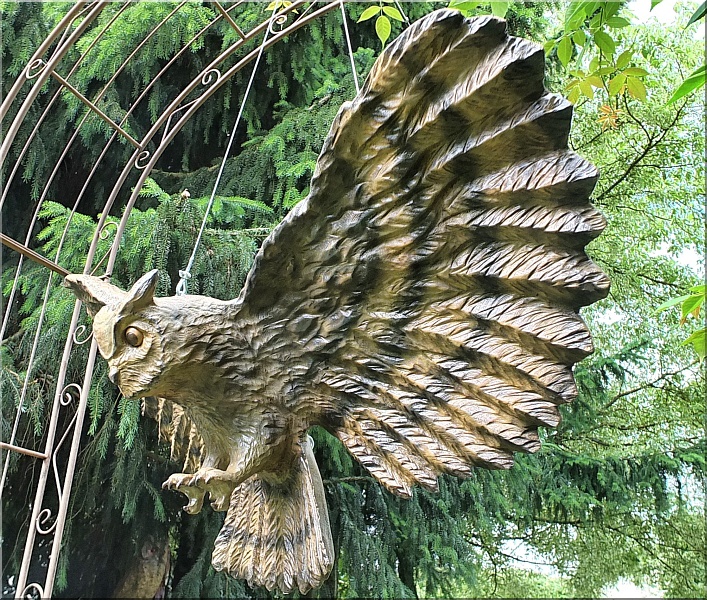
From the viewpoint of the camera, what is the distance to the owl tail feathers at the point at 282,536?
2.88ft

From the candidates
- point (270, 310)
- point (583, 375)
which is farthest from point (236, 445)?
point (583, 375)

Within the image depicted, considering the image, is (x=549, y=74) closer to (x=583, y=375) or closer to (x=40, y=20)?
(x=583, y=375)

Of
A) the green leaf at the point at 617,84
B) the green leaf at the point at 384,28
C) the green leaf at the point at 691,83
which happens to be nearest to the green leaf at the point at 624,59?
the green leaf at the point at 617,84

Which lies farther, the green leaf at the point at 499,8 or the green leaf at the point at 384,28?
the green leaf at the point at 384,28

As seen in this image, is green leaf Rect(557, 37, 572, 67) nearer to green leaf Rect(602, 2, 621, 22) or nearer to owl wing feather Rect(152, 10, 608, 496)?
green leaf Rect(602, 2, 621, 22)

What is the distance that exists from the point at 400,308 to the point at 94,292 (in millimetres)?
447

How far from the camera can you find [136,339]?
2.63 feet

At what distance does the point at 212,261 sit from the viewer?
5.87 feet

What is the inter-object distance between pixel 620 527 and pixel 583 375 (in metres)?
1.03

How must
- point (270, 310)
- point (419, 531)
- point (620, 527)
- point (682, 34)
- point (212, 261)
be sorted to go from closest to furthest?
1. point (270, 310)
2. point (212, 261)
3. point (419, 531)
4. point (620, 527)
5. point (682, 34)

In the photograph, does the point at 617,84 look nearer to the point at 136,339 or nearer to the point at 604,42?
the point at 604,42

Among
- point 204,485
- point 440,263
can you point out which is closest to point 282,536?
point 204,485

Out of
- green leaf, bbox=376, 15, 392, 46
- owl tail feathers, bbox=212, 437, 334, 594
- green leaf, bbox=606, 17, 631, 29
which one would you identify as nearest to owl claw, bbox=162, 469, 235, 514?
owl tail feathers, bbox=212, 437, 334, 594

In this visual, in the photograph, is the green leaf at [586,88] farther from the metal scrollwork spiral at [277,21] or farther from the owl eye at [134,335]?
the owl eye at [134,335]
